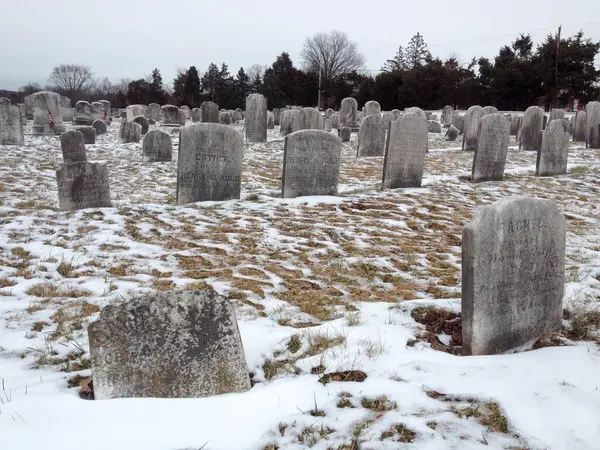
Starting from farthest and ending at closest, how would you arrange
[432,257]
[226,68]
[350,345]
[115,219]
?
[226,68], [115,219], [432,257], [350,345]

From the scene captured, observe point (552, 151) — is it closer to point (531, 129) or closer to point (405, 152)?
point (405, 152)

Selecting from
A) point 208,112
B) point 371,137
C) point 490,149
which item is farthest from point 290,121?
point 490,149

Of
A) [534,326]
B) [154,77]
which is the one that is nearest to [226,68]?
[154,77]

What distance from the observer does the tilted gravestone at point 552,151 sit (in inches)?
418

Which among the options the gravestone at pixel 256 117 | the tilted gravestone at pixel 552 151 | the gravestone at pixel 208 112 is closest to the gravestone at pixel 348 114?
the gravestone at pixel 208 112

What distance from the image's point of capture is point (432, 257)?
484 cm

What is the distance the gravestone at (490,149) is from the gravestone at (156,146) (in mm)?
8142

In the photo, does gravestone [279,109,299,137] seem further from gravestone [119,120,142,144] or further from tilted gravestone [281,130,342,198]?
tilted gravestone [281,130,342,198]

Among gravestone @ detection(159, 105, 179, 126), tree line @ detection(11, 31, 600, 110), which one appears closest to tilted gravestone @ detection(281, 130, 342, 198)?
gravestone @ detection(159, 105, 179, 126)

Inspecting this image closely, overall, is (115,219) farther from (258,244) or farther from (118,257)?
(258,244)

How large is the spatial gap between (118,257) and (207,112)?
770 inches

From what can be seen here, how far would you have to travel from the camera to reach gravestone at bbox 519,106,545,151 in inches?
655

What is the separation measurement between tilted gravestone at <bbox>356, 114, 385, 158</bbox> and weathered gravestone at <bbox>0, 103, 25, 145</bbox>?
36.5ft

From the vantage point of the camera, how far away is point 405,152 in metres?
8.64
